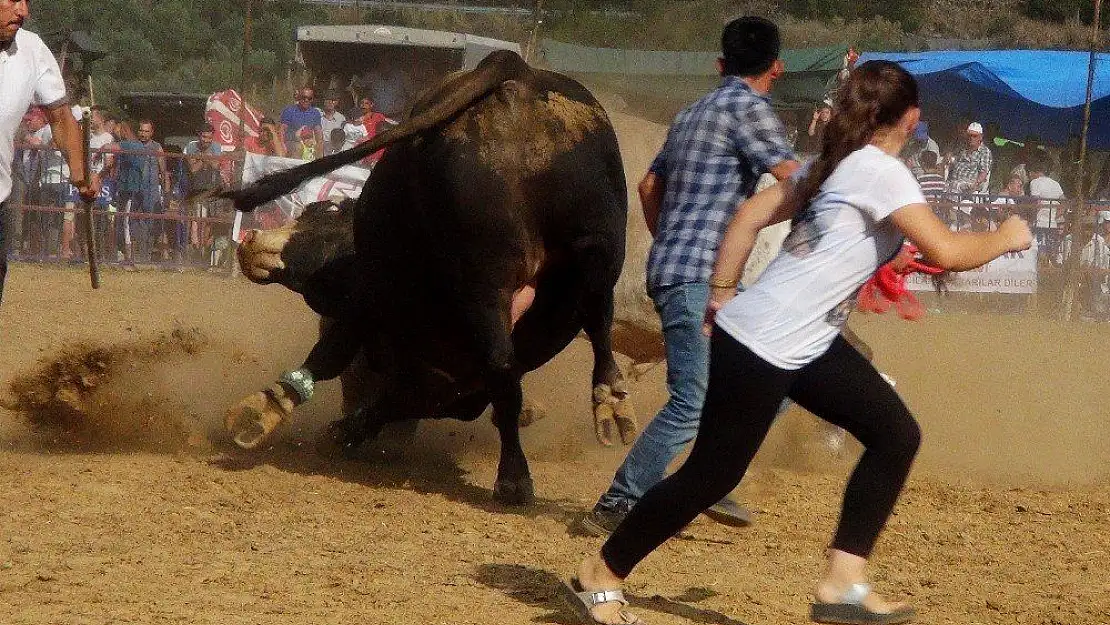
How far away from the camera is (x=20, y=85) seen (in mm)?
5590

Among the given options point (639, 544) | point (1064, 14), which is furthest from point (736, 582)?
point (1064, 14)

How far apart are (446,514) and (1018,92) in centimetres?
1319

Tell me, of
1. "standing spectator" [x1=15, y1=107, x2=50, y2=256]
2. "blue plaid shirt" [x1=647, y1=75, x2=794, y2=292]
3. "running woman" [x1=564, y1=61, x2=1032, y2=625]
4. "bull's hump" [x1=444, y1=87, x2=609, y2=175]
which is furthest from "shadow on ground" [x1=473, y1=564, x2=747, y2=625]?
"standing spectator" [x1=15, y1=107, x2=50, y2=256]

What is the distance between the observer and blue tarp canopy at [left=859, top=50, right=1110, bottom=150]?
16.6 m

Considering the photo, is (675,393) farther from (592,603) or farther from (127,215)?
(127,215)

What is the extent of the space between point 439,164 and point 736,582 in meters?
2.07

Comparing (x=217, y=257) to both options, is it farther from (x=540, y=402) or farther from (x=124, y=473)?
(x=124, y=473)

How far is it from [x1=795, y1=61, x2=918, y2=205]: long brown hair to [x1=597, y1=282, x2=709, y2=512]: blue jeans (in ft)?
3.80

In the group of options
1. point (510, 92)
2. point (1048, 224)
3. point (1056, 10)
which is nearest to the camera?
point (510, 92)

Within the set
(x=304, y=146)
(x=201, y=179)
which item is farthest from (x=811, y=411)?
(x=201, y=179)

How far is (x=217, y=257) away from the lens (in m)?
14.5

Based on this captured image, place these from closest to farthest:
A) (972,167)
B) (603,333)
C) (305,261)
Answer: (603,333)
(305,261)
(972,167)

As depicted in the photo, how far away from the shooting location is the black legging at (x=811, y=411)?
3.71m

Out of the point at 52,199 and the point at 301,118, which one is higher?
the point at 301,118
